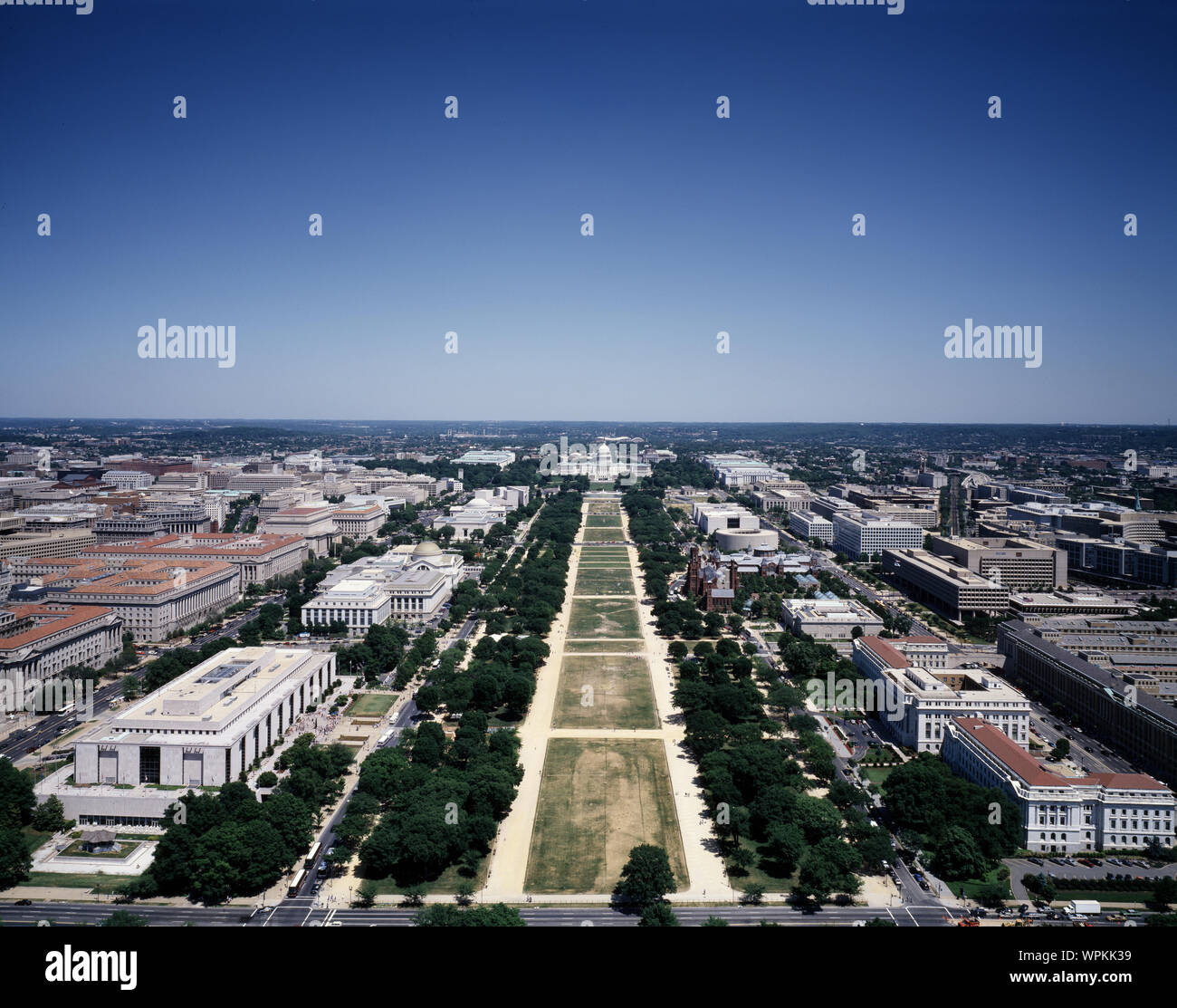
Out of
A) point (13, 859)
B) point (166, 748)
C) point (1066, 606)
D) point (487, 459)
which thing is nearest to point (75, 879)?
point (13, 859)

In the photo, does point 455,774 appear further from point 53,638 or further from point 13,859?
point 53,638

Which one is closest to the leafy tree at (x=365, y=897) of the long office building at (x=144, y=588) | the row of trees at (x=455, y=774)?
the row of trees at (x=455, y=774)

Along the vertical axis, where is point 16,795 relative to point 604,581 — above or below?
below

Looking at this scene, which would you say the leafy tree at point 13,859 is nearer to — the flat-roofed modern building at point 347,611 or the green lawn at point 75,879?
the green lawn at point 75,879
